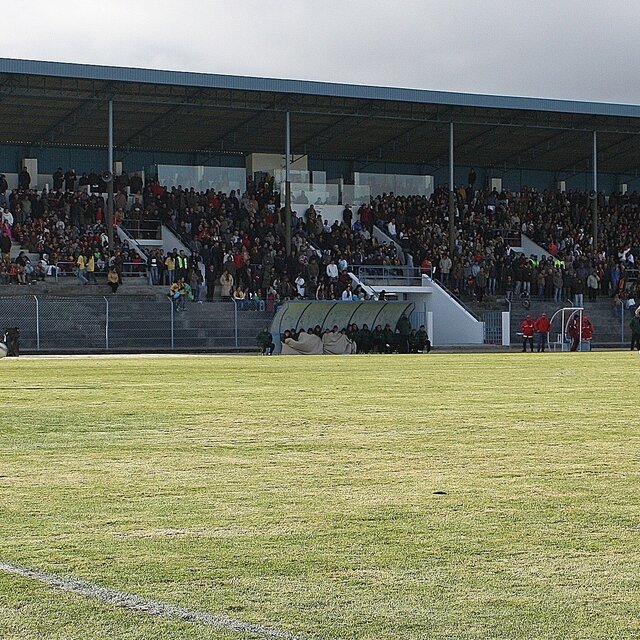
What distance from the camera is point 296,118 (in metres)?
52.5

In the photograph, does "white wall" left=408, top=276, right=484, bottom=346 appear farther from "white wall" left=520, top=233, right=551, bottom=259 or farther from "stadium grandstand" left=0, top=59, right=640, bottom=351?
"white wall" left=520, top=233, right=551, bottom=259

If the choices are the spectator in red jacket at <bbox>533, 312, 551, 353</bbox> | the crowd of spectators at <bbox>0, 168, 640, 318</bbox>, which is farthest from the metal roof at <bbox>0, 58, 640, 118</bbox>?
the spectator in red jacket at <bbox>533, 312, 551, 353</bbox>

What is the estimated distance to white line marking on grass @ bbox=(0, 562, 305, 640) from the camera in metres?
4.66

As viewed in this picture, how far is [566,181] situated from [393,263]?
2469 centimetres

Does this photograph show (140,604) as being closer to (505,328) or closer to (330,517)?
(330,517)

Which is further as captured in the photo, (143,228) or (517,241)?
(517,241)

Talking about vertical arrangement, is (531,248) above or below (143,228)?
below

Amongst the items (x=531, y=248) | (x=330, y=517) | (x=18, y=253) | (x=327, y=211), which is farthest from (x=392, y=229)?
(x=330, y=517)

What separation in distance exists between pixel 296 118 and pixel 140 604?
159 ft

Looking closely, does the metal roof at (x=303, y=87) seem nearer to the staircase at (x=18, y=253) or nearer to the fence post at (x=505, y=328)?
the staircase at (x=18, y=253)

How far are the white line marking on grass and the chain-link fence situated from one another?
3140 cm

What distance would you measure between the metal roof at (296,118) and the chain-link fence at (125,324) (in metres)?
9.74

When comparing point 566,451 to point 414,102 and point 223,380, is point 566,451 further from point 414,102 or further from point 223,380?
point 414,102

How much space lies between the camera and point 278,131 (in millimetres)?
54531
